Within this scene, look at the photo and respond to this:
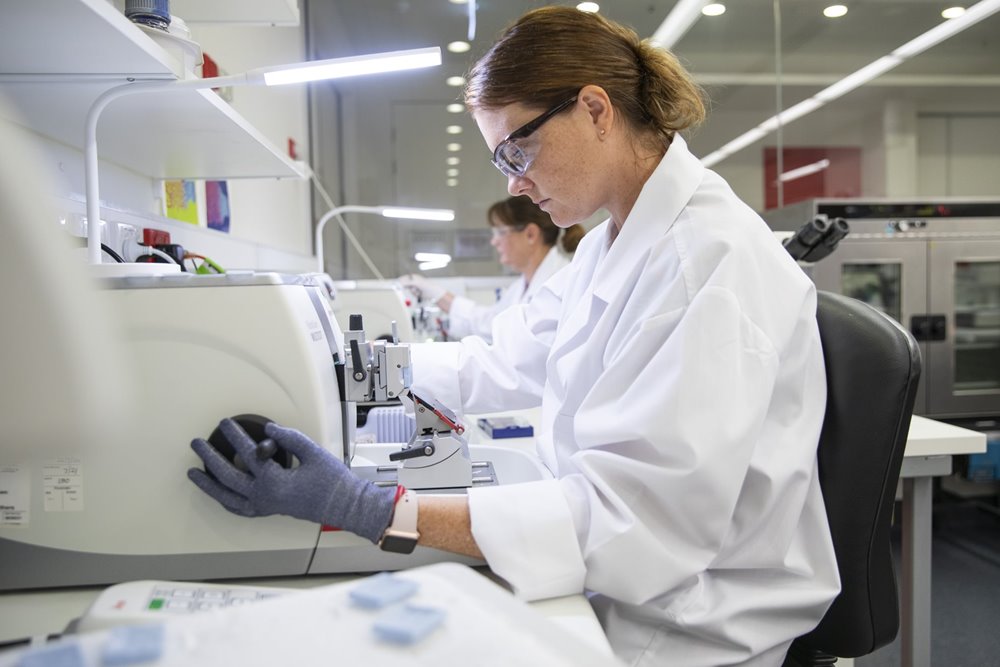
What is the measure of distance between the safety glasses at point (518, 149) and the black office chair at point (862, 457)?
500 mm

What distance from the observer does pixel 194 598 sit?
2.15 ft

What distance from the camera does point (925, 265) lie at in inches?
133

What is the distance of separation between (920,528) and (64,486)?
160 centimetres

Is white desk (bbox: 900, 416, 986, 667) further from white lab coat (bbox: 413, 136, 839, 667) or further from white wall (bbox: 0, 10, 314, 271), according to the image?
white wall (bbox: 0, 10, 314, 271)

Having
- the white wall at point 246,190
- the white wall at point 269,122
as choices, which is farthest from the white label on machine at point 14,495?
the white wall at point 269,122

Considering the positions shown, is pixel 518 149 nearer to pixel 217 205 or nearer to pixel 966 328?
pixel 217 205

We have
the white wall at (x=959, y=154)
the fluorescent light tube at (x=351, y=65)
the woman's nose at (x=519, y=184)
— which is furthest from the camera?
the white wall at (x=959, y=154)

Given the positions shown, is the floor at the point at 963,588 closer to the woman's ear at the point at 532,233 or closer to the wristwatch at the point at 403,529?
the wristwatch at the point at 403,529

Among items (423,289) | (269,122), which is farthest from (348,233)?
(269,122)

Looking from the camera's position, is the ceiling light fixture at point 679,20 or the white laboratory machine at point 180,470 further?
the ceiling light fixture at point 679,20

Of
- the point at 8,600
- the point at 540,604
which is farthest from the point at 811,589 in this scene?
the point at 8,600

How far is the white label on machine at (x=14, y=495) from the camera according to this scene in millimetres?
762

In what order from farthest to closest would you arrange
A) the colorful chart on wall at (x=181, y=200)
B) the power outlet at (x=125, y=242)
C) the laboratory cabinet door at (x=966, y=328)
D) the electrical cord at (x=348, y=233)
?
the electrical cord at (x=348, y=233), the laboratory cabinet door at (x=966, y=328), the colorful chart on wall at (x=181, y=200), the power outlet at (x=125, y=242)

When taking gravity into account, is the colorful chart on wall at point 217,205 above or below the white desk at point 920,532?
above
